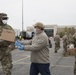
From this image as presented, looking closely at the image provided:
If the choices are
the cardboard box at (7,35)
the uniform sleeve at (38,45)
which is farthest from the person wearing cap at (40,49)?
the cardboard box at (7,35)

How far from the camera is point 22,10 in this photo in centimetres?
6316

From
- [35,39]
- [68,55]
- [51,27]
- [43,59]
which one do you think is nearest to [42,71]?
[43,59]

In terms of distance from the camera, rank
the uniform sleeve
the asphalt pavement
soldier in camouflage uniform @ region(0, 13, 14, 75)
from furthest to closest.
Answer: the asphalt pavement → soldier in camouflage uniform @ region(0, 13, 14, 75) → the uniform sleeve

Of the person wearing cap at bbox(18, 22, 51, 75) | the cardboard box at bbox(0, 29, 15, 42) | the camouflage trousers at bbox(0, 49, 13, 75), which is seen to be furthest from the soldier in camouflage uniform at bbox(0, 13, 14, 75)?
the person wearing cap at bbox(18, 22, 51, 75)

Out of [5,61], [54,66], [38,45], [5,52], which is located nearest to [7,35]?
[5,52]

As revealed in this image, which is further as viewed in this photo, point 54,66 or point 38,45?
point 54,66

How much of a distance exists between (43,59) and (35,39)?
50cm

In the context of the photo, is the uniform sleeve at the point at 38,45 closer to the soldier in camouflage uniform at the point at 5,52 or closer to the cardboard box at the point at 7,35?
the cardboard box at the point at 7,35

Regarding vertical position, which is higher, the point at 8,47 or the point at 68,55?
the point at 8,47

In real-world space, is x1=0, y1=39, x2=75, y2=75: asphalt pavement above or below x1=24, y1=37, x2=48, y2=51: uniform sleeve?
below

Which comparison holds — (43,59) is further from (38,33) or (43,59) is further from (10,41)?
(10,41)

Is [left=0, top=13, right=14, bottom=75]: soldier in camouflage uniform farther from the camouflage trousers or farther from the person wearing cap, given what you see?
the person wearing cap

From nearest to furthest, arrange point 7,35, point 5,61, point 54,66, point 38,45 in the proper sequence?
point 38,45
point 7,35
point 5,61
point 54,66

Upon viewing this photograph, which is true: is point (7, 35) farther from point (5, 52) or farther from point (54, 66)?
point (54, 66)
